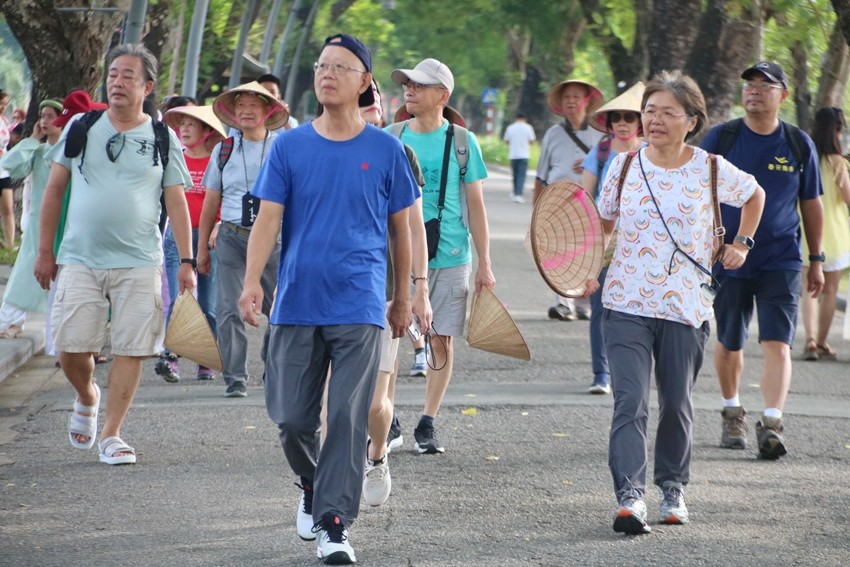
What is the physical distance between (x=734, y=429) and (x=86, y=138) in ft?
11.8

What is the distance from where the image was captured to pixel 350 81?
5.37m

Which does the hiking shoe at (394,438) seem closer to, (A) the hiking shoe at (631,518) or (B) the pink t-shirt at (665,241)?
(B) the pink t-shirt at (665,241)

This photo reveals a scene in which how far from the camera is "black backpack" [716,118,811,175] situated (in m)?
7.55

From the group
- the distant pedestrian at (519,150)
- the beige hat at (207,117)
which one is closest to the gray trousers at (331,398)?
the beige hat at (207,117)

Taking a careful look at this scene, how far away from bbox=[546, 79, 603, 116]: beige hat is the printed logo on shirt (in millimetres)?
3718

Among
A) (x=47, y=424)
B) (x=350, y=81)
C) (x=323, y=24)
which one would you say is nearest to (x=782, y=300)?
(x=350, y=81)

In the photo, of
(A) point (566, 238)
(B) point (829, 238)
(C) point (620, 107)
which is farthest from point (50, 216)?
(B) point (829, 238)

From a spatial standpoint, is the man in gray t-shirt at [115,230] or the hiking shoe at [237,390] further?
the hiking shoe at [237,390]

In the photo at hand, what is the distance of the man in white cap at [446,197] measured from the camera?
282 inches

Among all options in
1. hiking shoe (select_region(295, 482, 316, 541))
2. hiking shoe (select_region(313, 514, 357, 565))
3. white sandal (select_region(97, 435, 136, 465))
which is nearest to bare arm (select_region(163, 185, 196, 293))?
white sandal (select_region(97, 435, 136, 465))

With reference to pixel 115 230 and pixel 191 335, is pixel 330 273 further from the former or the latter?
pixel 115 230

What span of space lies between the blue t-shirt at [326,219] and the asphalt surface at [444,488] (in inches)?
36.2

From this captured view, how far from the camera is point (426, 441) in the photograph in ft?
24.8

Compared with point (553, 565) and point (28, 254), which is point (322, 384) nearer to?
point (553, 565)
